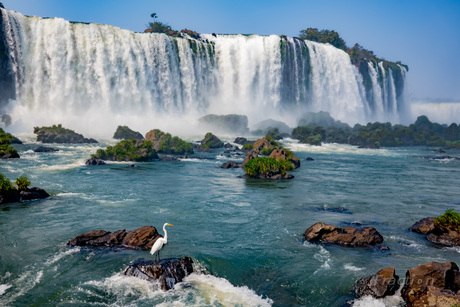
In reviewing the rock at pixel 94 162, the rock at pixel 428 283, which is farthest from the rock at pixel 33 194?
the rock at pixel 428 283

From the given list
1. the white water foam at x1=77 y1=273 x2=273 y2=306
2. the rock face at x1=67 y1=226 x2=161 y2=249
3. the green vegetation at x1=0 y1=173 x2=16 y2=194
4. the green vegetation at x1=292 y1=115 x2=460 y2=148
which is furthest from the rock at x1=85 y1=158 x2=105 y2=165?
the green vegetation at x1=292 y1=115 x2=460 y2=148

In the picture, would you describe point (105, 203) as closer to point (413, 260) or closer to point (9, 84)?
point (413, 260)

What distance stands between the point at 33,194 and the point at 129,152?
15.6 meters

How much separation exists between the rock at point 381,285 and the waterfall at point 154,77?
152 feet

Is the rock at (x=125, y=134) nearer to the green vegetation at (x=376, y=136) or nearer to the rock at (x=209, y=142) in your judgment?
the rock at (x=209, y=142)

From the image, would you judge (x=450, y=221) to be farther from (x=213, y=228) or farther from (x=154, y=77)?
(x=154, y=77)

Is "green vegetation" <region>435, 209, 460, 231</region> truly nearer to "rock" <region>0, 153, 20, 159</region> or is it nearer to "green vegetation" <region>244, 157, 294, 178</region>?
"green vegetation" <region>244, 157, 294, 178</region>

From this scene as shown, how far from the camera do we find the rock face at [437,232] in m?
14.3

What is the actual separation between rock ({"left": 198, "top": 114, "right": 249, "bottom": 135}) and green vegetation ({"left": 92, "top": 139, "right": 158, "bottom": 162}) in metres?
27.8

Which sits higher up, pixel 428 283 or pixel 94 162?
pixel 94 162

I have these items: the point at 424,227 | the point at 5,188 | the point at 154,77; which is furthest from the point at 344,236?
the point at 154,77

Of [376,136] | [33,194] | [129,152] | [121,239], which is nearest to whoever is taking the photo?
[121,239]

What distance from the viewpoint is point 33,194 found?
1948 centimetres

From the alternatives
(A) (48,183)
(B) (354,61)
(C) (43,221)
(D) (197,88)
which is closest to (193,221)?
(C) (43,221)
